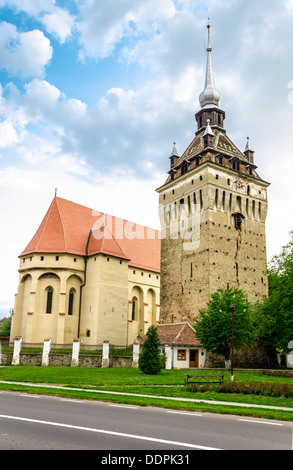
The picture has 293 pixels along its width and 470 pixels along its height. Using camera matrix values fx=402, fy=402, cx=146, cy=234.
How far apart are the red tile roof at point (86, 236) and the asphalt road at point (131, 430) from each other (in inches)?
1271

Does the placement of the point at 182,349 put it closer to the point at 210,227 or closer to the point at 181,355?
the point at 181,355

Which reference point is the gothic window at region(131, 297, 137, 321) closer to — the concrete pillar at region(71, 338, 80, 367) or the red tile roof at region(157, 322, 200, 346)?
the red tile roof at region(157, 322, 200, 346)

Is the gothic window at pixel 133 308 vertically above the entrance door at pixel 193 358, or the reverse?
the gothic window at pixel 133 308

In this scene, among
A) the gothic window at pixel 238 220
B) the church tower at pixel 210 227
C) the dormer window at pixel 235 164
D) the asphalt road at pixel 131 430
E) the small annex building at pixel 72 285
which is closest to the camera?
the asphalt road at pixel 131 430

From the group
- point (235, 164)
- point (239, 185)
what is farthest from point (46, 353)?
point (235, 164)

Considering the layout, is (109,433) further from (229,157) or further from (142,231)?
(142,231)

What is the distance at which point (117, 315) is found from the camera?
43062mm

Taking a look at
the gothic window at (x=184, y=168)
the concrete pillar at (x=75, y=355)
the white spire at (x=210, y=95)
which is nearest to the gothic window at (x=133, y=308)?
the concrete pillar at (x=75, y=355)

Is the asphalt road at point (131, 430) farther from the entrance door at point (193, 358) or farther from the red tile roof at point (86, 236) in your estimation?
the red tile roof at point (86, 236)

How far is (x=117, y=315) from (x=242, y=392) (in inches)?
1096

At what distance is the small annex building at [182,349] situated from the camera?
34969 millimetres

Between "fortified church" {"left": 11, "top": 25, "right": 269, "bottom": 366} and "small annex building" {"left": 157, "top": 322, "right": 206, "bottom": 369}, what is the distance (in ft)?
1.03

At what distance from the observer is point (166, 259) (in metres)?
46.9

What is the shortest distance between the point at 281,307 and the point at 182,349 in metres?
9.76
